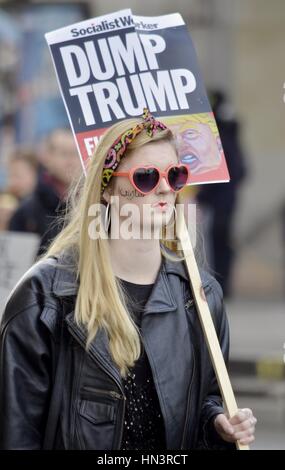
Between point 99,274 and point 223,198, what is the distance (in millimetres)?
9863

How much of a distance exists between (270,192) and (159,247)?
12.0m

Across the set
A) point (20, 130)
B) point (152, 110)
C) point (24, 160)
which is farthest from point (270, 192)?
point (152, 110)

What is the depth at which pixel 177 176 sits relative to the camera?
13.3 feet

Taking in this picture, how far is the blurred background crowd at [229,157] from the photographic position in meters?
8.65

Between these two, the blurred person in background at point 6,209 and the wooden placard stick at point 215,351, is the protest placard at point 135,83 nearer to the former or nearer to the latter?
the wooden placard stick at point 215,351

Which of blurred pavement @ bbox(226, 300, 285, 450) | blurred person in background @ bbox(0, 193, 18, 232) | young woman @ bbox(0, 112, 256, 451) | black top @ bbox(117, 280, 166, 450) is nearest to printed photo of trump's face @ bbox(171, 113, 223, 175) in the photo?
young woman @ bbox(0, 112, 256, 451)

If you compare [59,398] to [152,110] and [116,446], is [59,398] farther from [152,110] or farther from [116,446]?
[152,110]

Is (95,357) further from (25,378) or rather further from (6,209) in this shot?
(6,209)

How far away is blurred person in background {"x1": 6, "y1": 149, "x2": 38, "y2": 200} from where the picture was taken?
11000 millimetres

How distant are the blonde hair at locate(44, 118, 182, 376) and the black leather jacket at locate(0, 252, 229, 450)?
0.03 m

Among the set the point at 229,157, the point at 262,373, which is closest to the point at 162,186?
the point at 262,373

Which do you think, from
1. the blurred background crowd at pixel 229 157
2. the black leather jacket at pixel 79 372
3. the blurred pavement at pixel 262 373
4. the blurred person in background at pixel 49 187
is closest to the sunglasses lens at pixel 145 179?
Answer: the black leather jacket at pixel 79 372

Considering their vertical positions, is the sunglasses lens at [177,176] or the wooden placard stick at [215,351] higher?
the sunglasses lens at [177,176]

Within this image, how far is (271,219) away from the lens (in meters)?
15.9
